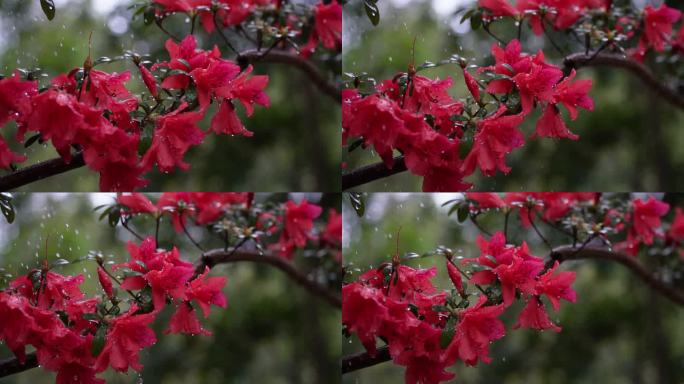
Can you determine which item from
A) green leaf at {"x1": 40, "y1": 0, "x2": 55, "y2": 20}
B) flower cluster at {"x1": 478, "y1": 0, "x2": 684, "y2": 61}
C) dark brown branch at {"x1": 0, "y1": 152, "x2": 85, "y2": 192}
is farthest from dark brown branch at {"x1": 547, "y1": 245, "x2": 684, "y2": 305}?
green leaf at {"x1": 40, "y1": 0, "x2": 55, "y2": 20}

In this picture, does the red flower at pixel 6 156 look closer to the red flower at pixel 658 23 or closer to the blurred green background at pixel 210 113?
the blurred green background at pixel 210 113

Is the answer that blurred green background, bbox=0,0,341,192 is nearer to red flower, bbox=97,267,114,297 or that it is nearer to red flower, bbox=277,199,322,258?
red flower, bbox=277,199,322,258

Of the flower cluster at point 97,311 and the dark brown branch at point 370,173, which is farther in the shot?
the dark brown branch at point 370,173

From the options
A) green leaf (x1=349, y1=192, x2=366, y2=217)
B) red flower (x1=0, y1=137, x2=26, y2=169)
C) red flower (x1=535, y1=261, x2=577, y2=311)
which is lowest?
red flower (x1=535, y1=261, x2=577, y2=311)

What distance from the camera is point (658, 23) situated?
2004 millimetres

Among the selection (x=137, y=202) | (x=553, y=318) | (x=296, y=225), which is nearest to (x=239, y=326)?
(x=296, y=225)

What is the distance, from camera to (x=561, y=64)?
6.33 feet

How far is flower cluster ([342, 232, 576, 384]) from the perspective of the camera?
5.53 feet

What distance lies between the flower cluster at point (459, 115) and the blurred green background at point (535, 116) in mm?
76

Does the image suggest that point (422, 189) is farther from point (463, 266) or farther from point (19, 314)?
point (19, 314)

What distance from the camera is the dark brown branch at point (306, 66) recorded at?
185 centimetres

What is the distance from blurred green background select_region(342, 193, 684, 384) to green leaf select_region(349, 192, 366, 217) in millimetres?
14

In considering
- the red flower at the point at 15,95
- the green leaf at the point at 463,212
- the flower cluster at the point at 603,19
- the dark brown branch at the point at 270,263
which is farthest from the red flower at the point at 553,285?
the red flower at the point at 15,95

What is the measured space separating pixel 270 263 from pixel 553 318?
75cm
